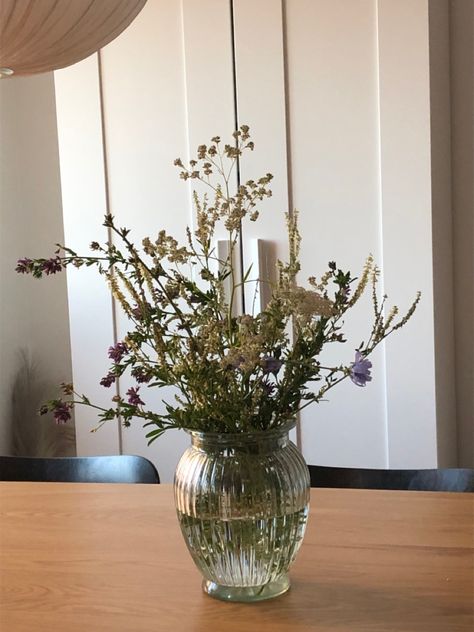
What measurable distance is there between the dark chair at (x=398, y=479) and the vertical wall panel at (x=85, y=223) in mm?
1303

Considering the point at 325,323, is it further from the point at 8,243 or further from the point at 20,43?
the point at 8,243

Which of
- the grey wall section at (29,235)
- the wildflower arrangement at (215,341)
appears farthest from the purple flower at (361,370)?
the grey wall section at (29,235)

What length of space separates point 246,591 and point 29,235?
2.73 m

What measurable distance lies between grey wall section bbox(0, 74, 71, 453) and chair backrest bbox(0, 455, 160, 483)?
4.89 ft

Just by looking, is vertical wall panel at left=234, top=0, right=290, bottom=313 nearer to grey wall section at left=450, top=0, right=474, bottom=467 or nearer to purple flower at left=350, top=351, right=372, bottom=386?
grey wall section at left=450, top=0, right=474, bottom=467

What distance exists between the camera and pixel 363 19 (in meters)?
2.55

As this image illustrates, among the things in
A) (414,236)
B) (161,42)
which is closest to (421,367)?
(414,236)

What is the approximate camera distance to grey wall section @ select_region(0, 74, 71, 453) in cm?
344

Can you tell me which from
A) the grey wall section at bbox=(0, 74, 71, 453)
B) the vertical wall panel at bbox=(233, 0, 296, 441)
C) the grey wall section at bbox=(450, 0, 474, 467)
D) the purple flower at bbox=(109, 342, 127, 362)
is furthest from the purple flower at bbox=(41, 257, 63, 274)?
the grey wall section at bbox=(0, 74, 71, 453)

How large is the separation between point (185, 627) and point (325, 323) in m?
0.42

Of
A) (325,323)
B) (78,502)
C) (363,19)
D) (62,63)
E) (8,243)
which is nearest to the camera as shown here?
(325,323)

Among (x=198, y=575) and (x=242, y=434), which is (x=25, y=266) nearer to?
(x=242, y=434)

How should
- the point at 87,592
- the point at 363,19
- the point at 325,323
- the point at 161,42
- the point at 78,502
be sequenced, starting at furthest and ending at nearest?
the point at 161,42 < the point at 363,19 < the point at 78,502 < the point at 87,592 < the point at 325,323

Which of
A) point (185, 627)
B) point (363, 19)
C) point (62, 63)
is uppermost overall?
point (363, 19)
